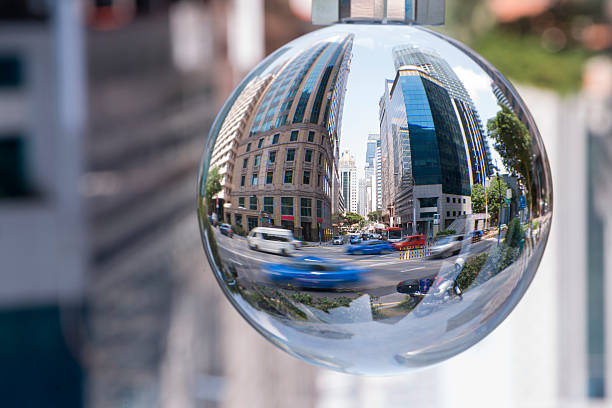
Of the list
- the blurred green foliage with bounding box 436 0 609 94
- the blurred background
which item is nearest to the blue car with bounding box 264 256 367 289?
the blurred background

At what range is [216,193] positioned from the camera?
0.85 ft

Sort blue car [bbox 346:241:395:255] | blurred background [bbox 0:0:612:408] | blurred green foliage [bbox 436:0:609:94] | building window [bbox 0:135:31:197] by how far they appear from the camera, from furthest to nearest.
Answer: building window [bbox 0:135:31:197] → blurred green foliage [bbox 436:0:609:94] → blurred background [bbox 0:0:612:408] → blue car [bbox 346:241:395:255]

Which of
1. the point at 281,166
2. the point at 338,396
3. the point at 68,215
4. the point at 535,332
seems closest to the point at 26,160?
the point at 68,215

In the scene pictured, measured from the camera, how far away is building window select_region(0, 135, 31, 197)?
190 cm

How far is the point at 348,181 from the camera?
23 cm

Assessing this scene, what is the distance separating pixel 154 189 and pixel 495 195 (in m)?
1.67

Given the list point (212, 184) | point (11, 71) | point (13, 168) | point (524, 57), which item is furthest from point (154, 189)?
point (212, 184)

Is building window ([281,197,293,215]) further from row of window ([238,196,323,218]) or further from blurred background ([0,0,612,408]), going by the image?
blurred background ([0,0,612,408])

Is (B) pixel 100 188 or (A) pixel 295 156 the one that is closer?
(A) pixel 295 156

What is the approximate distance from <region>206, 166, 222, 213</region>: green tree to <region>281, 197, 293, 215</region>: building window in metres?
0.04

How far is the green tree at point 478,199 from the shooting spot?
24 cm

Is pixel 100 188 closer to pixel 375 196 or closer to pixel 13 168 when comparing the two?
pixel 13 168

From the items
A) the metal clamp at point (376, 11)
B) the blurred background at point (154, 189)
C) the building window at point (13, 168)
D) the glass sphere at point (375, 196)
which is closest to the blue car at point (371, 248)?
the glass sphere at point (375, 196)

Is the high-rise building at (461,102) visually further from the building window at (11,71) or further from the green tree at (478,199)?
the building window at (11,71)
